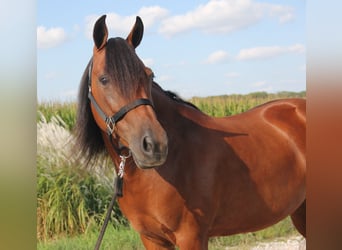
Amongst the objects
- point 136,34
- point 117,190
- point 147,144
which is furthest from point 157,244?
point 136,34

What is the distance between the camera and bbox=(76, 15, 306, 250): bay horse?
1.92m

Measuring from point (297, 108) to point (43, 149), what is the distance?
1604mm

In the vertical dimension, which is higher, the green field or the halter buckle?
the halter buckle

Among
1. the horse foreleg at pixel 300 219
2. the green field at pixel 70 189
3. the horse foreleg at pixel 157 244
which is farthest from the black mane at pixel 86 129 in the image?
the horse foreleg at pixel 300 219

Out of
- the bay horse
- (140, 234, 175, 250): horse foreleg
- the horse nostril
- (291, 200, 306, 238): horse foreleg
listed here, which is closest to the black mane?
the bay horse

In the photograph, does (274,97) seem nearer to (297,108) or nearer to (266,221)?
(297,108)

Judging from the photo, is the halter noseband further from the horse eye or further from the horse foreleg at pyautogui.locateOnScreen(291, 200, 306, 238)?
the horse foreleg at pyautogui.locateOnScreen(291, 200, 306, 238)

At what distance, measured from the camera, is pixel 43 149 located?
2.88 metres

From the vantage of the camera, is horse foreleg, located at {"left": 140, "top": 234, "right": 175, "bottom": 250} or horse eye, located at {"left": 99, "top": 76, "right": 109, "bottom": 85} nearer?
horse eye, located at {"left": 99, "top": 76, "right": 109, "bottom": 85}

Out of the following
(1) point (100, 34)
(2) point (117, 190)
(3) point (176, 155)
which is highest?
(1) point (100, 34)

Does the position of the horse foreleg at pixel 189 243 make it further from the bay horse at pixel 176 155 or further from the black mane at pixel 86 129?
the black mane at pixel 86 129

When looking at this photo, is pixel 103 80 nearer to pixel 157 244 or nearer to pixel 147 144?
pixel 147 144

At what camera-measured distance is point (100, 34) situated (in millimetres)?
1993

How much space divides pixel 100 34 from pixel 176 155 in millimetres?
664
